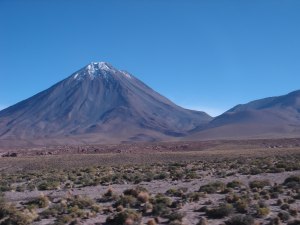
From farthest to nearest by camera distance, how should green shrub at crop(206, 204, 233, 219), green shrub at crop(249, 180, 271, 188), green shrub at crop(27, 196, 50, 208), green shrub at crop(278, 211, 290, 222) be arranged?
green shrub at crop(249, 180, 271, 188)
green shrub at crop(27, 196, 50, 208)
green shrub at crop(206, 204, 233, 219)
green shrub at crop(278, 211, 290, 222)

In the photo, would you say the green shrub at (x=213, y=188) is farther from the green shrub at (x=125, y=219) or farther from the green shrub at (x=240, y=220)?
the green shrub at (x=240, y=220)

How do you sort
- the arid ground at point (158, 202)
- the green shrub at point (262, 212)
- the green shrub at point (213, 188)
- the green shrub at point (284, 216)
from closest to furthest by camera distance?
the green shrub at point (284, 216), the arid ground at point (158, 202), the green shrub at point (262, 212), the green shrub at point (213, 188)

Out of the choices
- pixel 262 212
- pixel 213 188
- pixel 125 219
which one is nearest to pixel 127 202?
pixel 125 219

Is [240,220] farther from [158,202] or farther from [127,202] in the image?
[127,202]

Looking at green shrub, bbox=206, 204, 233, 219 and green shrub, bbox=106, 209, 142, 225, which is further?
green shrub, bbox=206, 204, 233, 219

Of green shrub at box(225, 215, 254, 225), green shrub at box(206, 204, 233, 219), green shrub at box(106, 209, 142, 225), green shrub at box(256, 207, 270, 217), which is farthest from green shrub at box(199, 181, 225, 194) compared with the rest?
green shrub at box(225, 215, 254, 225)

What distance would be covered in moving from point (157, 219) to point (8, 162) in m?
47.6

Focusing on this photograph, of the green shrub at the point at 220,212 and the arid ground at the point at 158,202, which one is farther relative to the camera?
the green shrub at the point at 220,212

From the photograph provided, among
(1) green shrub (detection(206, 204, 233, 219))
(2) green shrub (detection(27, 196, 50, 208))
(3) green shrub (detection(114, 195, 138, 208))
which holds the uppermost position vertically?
(2) green shrub (detection(27, 196, 50, 208))

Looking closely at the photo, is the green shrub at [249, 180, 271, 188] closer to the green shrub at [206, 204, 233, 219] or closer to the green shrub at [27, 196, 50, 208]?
the green shrub at [206, 204, 233, 219]

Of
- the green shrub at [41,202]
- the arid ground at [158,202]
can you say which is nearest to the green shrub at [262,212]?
the arid ground at [158,202]

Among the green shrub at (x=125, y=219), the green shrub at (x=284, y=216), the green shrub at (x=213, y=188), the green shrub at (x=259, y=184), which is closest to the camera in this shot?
the green shrub at (x=284, y=216)

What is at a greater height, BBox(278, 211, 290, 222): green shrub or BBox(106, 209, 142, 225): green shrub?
BBox(106, 209, 142, 225): green shrub

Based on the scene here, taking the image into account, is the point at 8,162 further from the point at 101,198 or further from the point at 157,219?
the point at 157,219
